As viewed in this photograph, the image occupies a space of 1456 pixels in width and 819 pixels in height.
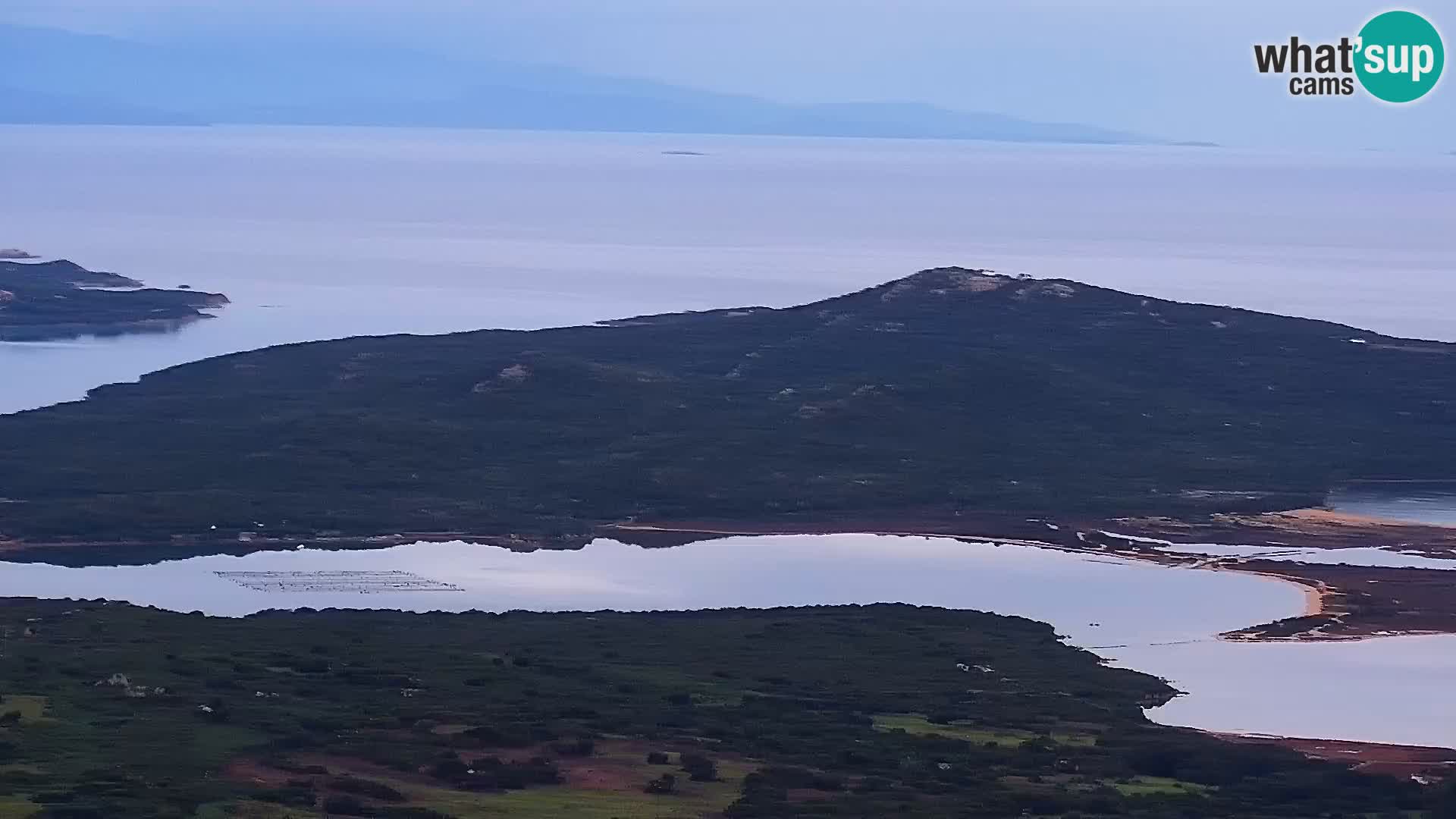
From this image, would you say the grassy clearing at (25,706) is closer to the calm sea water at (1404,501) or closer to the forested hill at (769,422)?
the forested hill at (769,422)

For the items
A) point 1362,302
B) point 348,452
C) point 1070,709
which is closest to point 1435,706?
point 1070,709

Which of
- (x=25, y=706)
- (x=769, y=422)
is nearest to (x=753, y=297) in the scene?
(x=769, y=422)

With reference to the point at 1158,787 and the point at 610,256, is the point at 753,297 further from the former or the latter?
the point at 1158,787

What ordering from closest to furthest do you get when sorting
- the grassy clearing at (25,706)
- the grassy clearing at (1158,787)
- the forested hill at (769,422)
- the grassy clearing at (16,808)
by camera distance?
the grassy clearing at (16,808)
the grassy clearing at (1158,787)
the grassy clearing at (25,706)
the forested hill at (769,422)

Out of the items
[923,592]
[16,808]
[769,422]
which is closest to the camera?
[16,808]

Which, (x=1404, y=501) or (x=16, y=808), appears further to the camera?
(x=1404, y=501)

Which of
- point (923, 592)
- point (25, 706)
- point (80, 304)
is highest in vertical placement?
point (80, 304)

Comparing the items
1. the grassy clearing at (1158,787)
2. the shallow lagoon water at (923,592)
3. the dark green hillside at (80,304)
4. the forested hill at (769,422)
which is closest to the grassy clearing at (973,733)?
the grassy clearing at (1158,787)
